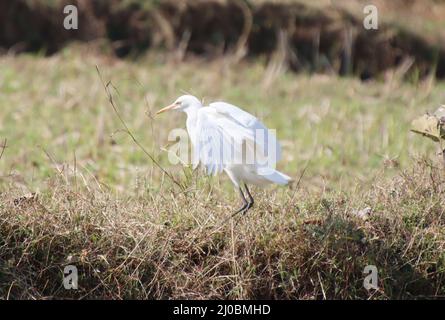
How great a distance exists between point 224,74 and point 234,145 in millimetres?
6213

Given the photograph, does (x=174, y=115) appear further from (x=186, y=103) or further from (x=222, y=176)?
(x=186, y=103)

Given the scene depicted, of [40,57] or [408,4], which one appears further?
[408,4]

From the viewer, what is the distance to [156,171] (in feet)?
23.8

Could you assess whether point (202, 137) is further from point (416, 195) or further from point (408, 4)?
point (408, 4)

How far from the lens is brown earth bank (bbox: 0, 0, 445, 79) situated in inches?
442

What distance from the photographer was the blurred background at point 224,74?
8.37 metres

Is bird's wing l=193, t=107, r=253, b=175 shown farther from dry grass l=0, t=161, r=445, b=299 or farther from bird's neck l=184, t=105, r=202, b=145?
dry grass l=0, t=161, r=445, b=299

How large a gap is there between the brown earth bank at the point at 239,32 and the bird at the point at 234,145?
636 cm

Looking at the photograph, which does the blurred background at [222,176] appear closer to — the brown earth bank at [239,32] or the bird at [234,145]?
the brown earth bank at [239,32]

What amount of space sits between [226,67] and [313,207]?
6.00m

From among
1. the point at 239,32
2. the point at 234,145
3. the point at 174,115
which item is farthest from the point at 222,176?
the point at 239,32

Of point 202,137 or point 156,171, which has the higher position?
point 202,137

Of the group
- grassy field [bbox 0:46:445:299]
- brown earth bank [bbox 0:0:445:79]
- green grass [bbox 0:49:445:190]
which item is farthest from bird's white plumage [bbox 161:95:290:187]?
brown earth bank [bbox 0:0:445:79]
